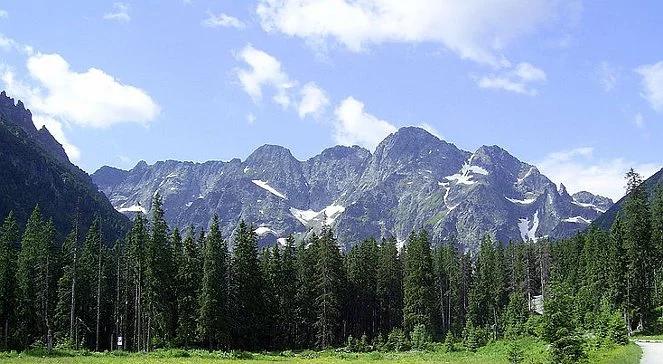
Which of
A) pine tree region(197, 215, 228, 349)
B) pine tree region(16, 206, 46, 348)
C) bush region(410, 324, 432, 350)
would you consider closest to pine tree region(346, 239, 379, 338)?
bush region(410, 324, 432, 350)

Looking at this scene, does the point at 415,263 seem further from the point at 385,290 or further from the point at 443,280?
the point at 443,280

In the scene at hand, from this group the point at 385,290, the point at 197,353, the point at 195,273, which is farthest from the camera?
the point at 385,290

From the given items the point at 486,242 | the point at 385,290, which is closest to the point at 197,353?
the point at 385,290

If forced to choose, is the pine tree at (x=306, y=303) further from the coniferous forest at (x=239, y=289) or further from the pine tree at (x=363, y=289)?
the pine tree at (x=363, y=289)

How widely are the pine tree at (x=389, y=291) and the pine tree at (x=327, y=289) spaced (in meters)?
12.9

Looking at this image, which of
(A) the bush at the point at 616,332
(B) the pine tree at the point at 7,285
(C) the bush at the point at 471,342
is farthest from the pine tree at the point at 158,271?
(A) the bush at the point at 616,332

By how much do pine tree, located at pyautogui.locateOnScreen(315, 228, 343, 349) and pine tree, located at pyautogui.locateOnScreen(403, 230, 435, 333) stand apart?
986 centimetres

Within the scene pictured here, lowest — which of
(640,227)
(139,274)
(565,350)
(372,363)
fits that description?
(372,363)

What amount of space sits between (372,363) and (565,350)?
2491 centimetres

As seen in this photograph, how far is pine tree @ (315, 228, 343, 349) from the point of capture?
255 feet

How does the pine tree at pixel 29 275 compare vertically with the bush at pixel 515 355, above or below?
above

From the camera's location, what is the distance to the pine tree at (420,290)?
81.7 meters

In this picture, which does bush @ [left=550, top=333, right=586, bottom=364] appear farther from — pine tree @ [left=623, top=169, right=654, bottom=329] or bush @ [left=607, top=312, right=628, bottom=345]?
pine tree @ [left=623, top=169, right=654, bottom=329]

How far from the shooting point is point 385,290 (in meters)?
93.6
